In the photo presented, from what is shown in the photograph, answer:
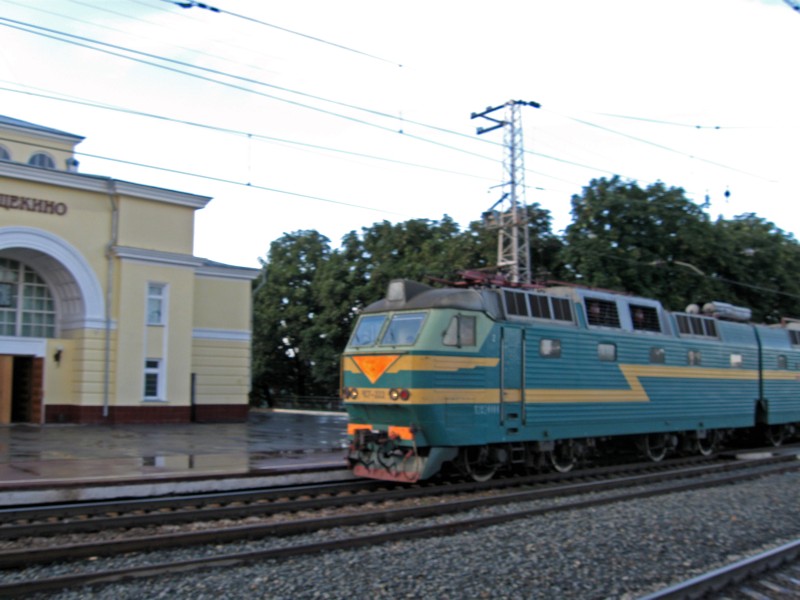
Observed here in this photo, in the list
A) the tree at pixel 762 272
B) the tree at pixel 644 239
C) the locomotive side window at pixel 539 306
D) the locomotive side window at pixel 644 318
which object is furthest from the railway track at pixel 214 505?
the tree at pixel 762 272

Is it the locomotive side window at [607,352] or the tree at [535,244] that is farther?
the tree at [535,244]

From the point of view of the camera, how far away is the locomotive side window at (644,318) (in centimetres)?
1722

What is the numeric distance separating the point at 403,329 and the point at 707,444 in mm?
11079

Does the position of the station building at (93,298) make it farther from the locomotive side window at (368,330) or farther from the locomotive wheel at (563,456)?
the locomotive wheel at (563,456)

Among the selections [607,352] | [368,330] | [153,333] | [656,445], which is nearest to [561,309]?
[607,352]

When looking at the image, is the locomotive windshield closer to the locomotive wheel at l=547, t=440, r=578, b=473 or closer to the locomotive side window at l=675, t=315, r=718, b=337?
the locomotive wheel at l=547, t=440, r=578, b=473

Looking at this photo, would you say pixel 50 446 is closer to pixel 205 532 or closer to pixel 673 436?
pixel 205 532

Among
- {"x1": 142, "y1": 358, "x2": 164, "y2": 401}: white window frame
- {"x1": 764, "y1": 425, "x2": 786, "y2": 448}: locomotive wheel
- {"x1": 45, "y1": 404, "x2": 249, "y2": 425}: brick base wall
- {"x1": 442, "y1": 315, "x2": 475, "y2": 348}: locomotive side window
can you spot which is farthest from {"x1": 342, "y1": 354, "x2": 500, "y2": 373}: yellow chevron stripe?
{"x1": 142, "y1": 358, "x2": 164, "y2": 401}: white window frame

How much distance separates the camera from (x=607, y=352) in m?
16.1

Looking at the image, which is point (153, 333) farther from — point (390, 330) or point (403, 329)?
point (403, 329)

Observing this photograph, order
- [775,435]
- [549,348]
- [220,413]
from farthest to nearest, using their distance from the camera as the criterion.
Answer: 1. [220,413]
2. [775,435]
3. [549,348]

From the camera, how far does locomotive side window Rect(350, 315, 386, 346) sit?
45.6 ft

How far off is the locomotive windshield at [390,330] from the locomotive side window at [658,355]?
6695mm

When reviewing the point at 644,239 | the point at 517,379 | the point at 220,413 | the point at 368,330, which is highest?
the point at 644,239
